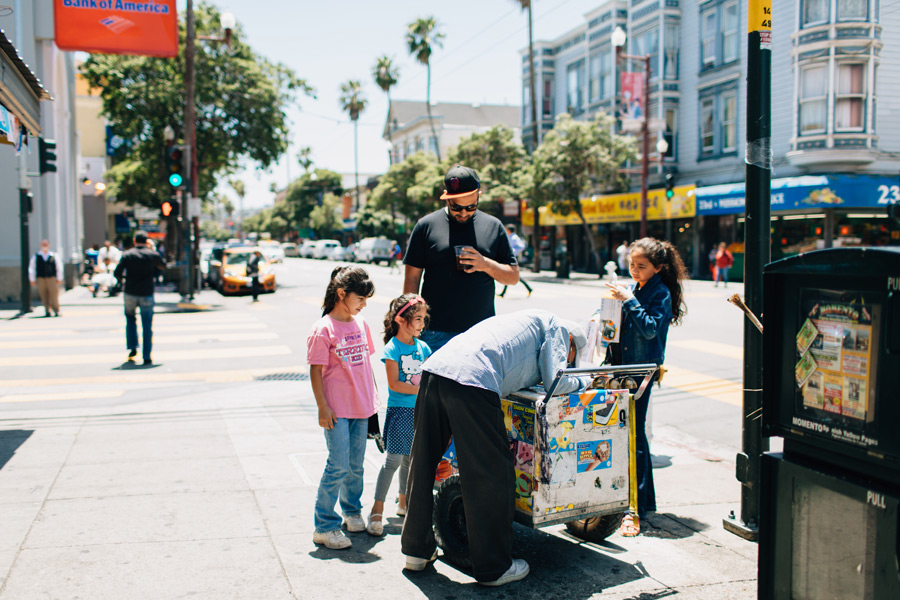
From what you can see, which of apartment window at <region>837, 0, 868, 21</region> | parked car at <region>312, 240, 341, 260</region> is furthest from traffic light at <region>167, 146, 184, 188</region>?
parked car at <region>312, 240, 341, 260</region>

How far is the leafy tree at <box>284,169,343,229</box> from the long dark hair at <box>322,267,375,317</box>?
84711 mm

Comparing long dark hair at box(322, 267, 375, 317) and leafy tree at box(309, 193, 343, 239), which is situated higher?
leafy tree at box(309, 193, 343, 239)

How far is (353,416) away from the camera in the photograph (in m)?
4.32

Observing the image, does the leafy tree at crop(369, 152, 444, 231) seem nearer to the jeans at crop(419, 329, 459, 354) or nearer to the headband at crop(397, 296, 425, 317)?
the jeans at crop(419, 329, 459, 354)

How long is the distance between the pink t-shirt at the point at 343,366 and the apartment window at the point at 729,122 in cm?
2762

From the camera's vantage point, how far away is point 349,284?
4246 millimetres

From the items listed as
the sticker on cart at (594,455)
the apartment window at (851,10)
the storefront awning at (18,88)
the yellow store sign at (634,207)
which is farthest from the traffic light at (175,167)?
the apartment window at (851,10)

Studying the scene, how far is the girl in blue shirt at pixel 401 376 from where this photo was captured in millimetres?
4340

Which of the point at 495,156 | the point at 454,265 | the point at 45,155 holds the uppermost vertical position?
the point at 495,156

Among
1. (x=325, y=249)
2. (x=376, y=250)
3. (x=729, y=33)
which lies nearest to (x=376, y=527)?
(x=729, y=33)

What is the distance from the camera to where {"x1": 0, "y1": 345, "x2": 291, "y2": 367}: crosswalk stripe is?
10531 millimetres

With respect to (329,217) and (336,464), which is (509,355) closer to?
(336,464)

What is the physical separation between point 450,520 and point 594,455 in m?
0.84

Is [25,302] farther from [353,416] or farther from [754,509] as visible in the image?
[754,509]
